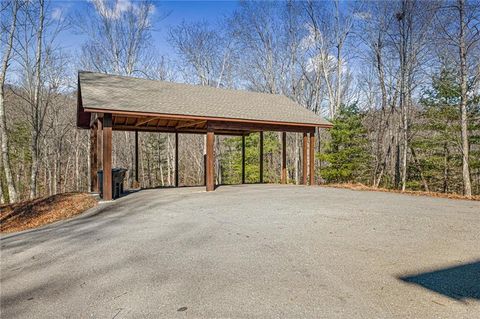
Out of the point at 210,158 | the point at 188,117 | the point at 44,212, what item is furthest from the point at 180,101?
the point at 44,212

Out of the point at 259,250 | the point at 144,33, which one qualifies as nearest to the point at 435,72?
the point at 259,250

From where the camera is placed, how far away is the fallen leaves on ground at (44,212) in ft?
23.7

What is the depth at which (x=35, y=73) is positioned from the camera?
16.1m

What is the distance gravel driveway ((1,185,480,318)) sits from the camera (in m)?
2.48

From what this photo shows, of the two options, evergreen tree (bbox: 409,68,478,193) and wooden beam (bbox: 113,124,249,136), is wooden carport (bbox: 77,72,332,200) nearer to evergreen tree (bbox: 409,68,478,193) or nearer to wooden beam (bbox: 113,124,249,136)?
wooden beam (bbox: 113,124,249,136)

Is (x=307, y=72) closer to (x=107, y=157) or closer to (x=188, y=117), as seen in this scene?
(x=188, y=117)

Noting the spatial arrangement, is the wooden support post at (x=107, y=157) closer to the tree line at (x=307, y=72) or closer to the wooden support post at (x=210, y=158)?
the wooden support post at (x=210, y=158)

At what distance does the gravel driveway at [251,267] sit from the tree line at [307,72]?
938 cm

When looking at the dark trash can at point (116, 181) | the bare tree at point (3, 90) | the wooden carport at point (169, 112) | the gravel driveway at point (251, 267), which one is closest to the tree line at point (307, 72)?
the bare tree at point (3, 90)

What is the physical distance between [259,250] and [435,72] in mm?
15535

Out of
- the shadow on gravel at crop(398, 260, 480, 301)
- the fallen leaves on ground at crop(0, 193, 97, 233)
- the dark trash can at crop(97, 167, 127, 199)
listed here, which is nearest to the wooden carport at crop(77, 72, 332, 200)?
the dark trash can at crop(97, 167, 127, 199)

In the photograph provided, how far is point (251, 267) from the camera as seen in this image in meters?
3.31

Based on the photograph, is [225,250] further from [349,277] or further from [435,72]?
[435,72]

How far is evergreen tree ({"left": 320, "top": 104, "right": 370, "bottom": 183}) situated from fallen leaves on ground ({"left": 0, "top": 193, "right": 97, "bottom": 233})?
529 inches
